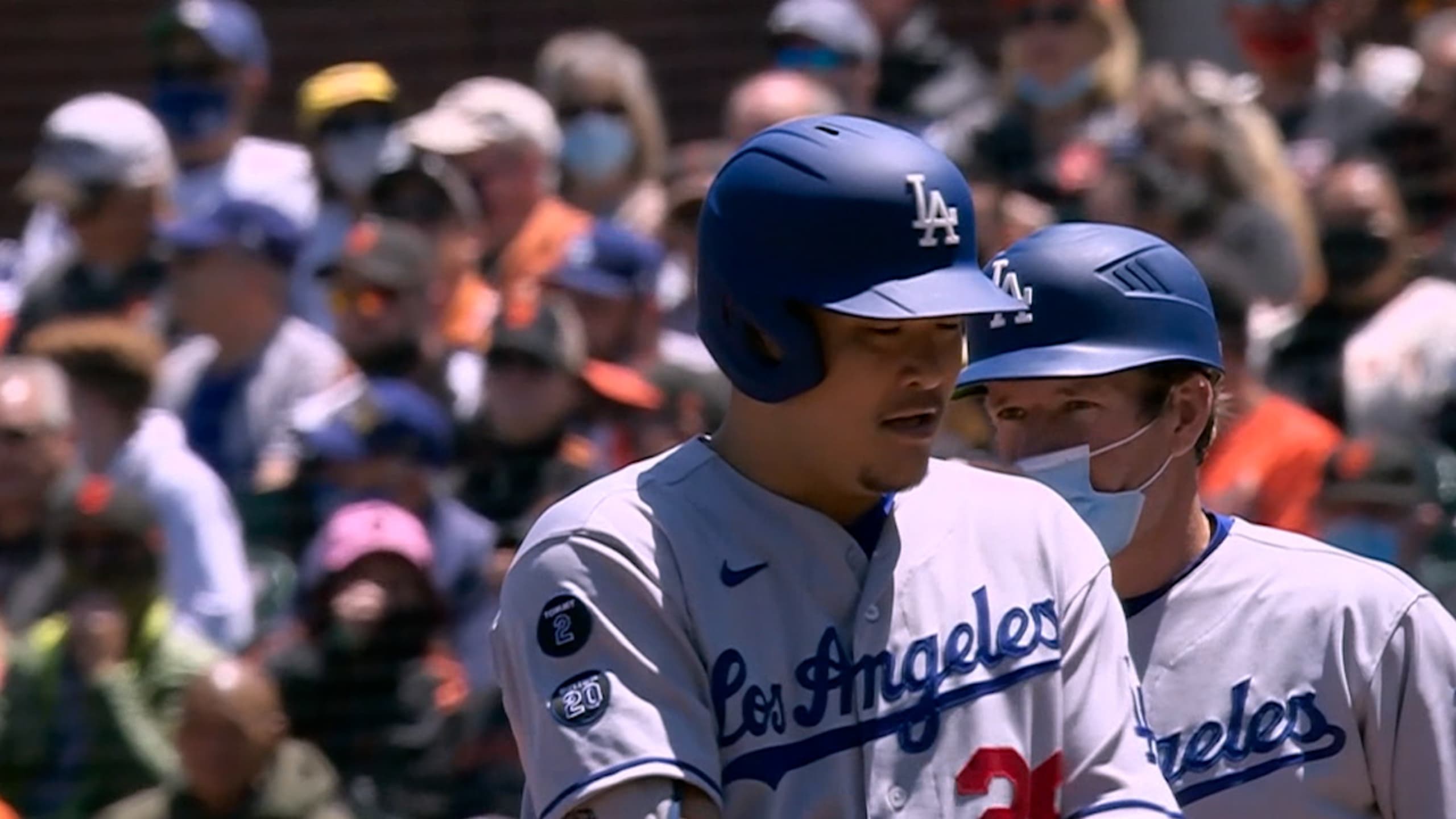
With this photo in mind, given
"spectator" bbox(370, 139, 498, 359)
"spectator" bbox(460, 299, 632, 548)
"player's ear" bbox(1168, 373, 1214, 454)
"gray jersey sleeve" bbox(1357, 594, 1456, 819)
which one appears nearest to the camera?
"gray jersey sleeve" bbox(1357, 594, 1456, 819)

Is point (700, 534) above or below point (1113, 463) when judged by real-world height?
above

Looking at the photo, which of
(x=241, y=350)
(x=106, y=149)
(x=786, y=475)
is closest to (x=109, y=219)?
(x=106, y=149)

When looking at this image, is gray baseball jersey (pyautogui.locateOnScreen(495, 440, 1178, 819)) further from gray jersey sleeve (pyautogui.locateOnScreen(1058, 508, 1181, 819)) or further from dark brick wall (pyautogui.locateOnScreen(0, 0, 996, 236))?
dark brick wall (pyautogui.locateOnScreen(0, 0, 996, 236))

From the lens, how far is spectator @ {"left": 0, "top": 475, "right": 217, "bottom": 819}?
4.91m

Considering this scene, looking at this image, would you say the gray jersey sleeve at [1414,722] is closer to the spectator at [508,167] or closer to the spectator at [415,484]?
the spectator at [415,484]

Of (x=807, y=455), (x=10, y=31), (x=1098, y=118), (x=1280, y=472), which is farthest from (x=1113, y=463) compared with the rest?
(x=10, y=31)

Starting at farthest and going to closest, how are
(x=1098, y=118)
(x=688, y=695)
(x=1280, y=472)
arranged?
(x=1098, y=118)
(x=1280, y=472)
(x=688, y=695)

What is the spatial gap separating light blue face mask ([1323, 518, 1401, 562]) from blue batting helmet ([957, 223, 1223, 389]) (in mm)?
2113

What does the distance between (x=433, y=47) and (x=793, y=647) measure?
7859mm

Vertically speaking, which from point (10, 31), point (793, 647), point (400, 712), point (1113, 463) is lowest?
point (10, 31)

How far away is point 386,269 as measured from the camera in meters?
5.73

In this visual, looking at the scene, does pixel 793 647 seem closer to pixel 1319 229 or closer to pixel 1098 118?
pixel 1319 229

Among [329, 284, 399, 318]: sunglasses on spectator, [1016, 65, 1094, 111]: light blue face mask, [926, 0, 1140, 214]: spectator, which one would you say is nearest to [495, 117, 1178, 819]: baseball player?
[329, 284, 399, 318]: sunglasses on spectator

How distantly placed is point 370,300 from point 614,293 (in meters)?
0.51
